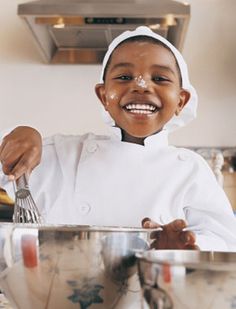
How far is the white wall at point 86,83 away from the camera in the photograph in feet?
5.72

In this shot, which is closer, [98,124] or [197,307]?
[197,307]

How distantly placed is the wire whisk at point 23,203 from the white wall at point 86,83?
46.9 inches

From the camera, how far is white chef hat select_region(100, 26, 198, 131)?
2.41 ft

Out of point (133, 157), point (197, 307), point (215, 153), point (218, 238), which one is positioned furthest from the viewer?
point (215, 153)

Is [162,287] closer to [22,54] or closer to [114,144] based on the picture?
[114,144]

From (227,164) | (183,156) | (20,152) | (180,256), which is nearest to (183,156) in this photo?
(183,156)

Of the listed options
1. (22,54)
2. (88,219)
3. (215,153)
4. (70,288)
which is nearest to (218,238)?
(88,219)

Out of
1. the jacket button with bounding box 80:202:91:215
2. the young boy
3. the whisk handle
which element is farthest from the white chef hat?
the whisk handle

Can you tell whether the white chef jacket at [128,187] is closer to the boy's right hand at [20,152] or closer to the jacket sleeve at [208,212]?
the jacket sleeve at [208,212]

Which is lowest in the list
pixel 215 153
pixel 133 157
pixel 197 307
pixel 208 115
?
pixel 197 307

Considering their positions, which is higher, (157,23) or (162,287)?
(157,23)

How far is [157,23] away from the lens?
4.92 ft

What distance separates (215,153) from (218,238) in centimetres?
109

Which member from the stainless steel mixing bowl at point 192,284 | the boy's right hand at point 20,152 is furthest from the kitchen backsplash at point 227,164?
the stainless steel mixing bowl at point 192,284
